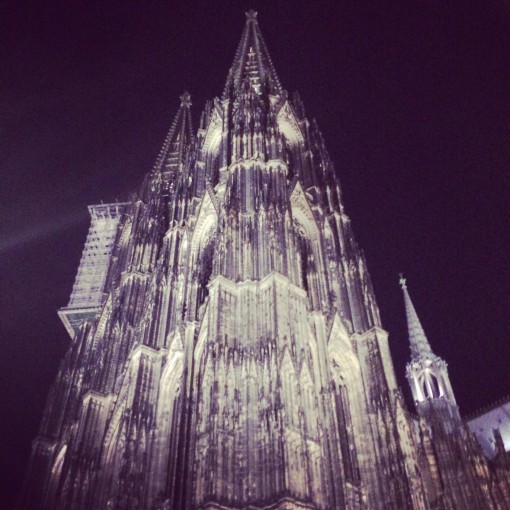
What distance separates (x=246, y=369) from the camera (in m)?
18.6

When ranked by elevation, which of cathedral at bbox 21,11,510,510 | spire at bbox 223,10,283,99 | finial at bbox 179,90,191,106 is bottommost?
cathedral at bbox 21,11,510,510

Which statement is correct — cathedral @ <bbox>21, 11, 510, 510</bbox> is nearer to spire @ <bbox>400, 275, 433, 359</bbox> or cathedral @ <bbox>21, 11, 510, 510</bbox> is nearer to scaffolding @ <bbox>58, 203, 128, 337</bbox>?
scaffolding @ <bbox>58, 203, 128, 337</bbox>

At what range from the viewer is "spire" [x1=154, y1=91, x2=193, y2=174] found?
42219 mm

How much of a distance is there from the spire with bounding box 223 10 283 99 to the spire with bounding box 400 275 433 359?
768 inches

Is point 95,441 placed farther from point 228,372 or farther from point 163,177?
point 163,177

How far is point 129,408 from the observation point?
21953mm

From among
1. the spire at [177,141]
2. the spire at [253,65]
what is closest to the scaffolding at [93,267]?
the spire at [177,141]

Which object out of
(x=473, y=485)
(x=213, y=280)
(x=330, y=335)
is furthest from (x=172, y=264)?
(x=473, y=485)

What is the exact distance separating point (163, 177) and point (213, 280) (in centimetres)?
1994

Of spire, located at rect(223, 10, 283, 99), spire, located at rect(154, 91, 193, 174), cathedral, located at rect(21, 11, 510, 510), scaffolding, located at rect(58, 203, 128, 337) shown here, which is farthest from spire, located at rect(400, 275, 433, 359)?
scaffolding, located at rect(58, 203, 128, 337)

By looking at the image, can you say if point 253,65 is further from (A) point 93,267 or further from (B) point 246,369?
(B) point 246,369

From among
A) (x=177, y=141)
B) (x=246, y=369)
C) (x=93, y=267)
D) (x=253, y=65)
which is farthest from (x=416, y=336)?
(x=246, y=369)

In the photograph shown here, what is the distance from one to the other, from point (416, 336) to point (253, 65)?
22.2 m

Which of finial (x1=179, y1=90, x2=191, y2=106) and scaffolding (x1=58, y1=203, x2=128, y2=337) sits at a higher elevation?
finial (x1=179, y1=90, x2=191, y2=106)
